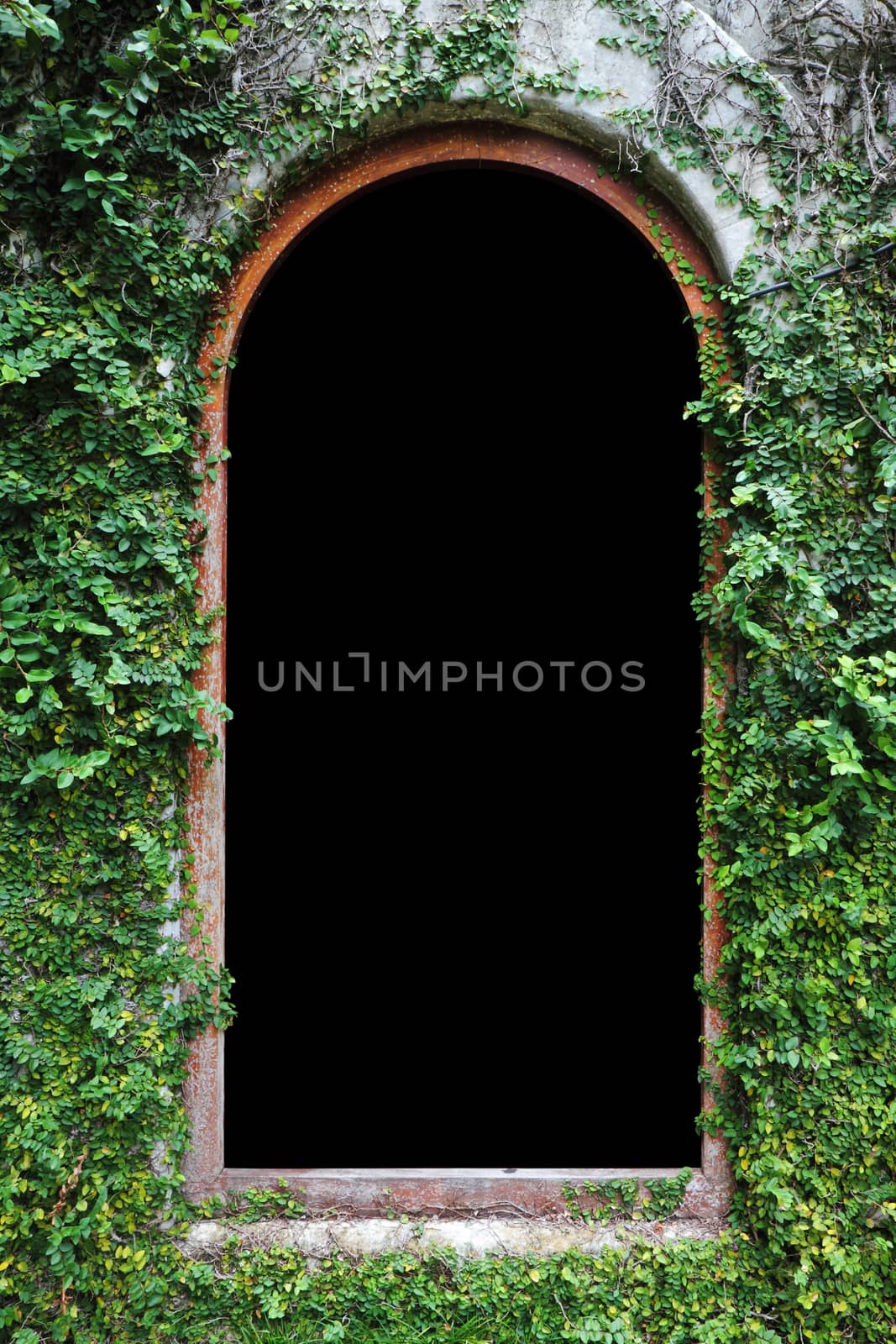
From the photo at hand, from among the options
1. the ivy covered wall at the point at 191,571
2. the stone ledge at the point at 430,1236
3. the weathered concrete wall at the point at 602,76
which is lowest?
the stone ledge at the point at 430,1236

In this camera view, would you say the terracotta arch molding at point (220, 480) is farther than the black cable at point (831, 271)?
Yes

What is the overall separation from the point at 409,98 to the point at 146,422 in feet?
4.49

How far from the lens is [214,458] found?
2906 millimetres

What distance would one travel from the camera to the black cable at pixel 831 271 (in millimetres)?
2701

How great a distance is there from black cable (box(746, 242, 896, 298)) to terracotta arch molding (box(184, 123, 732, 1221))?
22cm

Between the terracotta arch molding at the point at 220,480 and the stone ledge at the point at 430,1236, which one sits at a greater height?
the terracotta arch molding at the point at 220,480

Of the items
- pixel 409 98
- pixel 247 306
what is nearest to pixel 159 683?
pixel 247 306

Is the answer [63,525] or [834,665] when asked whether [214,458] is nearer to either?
[63,525]

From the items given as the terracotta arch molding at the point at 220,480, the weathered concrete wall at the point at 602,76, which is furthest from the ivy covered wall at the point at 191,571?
the terracotta arch molding at the point at 220,480

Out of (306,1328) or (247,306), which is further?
(247,306)

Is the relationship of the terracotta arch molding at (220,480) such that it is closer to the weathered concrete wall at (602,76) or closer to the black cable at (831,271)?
the weathered concrete wall at (602,76)

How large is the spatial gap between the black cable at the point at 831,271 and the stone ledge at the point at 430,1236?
3131 mm

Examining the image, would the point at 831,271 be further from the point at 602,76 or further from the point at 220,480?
the point at 220,480

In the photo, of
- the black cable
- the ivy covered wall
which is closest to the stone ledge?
the ivy covered wall
